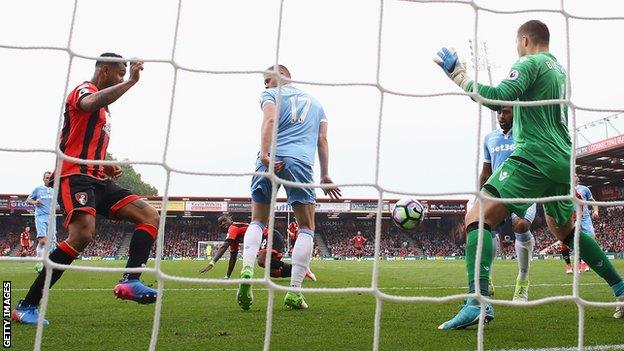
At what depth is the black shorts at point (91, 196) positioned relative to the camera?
11.3ft

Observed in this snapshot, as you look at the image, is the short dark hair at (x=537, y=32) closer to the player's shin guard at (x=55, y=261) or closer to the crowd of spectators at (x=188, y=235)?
the player's shin guard at (x=55, y=261)

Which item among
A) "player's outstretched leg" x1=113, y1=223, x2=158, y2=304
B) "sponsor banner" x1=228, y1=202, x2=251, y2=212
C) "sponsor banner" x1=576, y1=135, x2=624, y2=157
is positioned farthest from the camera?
"sponsor banner" x1=228, y1=202, x2=251, y2=212

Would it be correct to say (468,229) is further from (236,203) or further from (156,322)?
(236,203)

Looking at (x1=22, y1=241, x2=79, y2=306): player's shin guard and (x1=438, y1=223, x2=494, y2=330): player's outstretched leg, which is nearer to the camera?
(x1=438, y1=223, x2=494, y2=330): player's outstretched leg

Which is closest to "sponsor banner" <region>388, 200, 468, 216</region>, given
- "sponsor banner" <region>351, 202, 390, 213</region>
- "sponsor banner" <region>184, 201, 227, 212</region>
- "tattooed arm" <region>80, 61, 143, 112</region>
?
"sponsor banner" <region>351, 202, 390, 213</region>

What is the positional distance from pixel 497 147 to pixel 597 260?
4.91ft

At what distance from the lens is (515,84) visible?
312cm

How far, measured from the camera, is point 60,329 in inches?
132

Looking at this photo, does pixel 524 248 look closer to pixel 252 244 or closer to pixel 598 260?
pixel 598 260

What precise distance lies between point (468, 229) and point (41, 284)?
8.15 ft

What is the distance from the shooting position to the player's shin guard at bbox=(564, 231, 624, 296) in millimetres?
3604

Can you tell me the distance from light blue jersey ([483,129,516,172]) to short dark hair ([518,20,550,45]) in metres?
1.36

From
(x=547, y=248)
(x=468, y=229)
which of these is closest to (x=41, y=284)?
(x=468, y=229)

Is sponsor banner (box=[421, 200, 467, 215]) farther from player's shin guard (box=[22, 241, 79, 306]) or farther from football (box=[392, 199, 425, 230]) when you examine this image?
player's shin guard (box=[22, 241, 79, 306])
